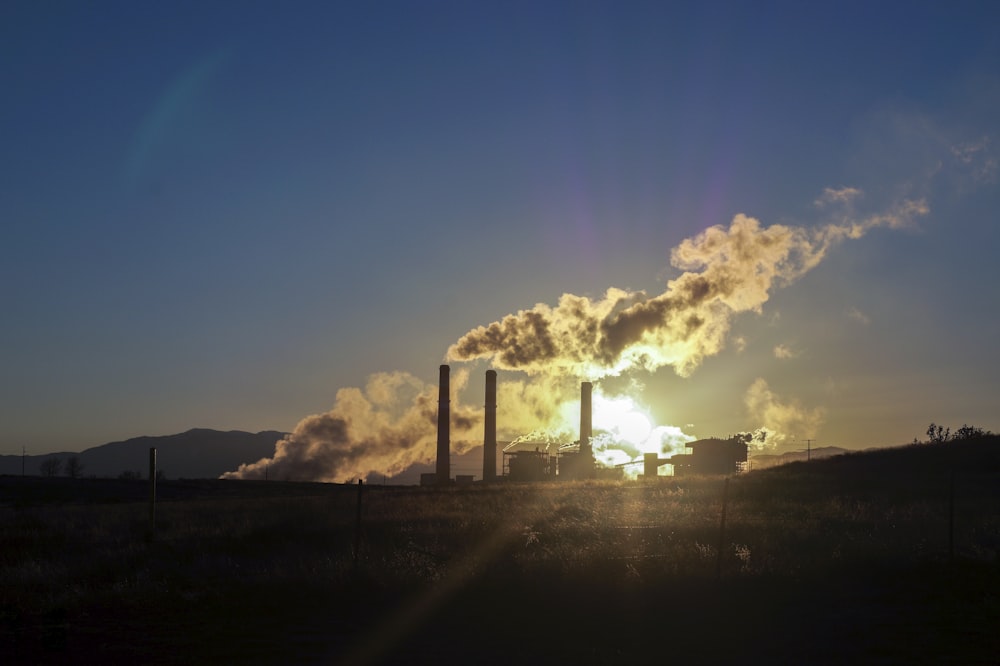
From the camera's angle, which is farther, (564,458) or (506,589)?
(564,458)

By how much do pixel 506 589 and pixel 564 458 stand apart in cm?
6955

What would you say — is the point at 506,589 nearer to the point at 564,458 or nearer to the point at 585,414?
the point at 585,414

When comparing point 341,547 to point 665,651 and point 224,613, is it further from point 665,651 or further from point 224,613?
point 665,651

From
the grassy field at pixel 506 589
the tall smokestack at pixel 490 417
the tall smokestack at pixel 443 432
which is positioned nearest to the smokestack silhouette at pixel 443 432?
the tall smokestack at pixel 443 432

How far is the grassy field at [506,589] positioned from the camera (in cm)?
1091

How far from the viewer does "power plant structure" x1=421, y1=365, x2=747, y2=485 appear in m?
73.2

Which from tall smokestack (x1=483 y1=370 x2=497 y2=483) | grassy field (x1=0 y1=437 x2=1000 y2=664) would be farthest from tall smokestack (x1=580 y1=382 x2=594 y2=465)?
grassy field (x1=0 y1=437 x2=1000 y2=664)

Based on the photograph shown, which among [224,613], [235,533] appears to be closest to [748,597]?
[224,613]

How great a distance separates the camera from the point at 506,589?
14875mm

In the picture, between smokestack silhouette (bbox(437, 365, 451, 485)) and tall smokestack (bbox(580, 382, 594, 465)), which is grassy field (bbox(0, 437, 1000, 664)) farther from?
tall smokestack (bbox(580, 382, 594, 465))

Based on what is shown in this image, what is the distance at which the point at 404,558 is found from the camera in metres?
17.0

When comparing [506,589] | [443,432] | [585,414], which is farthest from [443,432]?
[506,589]

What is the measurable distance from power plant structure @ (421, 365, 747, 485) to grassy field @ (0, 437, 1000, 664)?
1821 inches

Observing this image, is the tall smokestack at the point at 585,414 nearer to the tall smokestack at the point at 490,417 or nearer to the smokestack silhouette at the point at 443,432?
the tall smokestack at the point at 490,417
